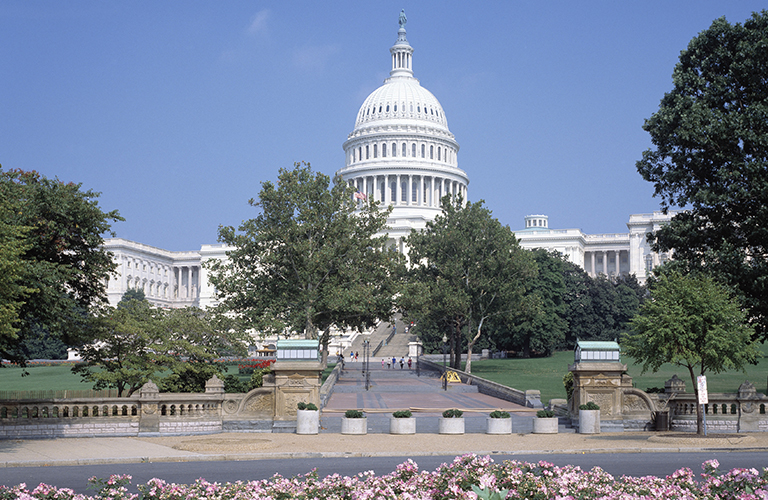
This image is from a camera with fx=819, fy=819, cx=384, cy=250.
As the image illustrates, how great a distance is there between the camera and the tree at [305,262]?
54500mm

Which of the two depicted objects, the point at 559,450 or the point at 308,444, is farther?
the point at 308,444

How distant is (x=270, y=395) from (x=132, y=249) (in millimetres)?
158003

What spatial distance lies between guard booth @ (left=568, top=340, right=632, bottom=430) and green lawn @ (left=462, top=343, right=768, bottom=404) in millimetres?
8694

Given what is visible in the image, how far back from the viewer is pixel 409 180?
16625 cm

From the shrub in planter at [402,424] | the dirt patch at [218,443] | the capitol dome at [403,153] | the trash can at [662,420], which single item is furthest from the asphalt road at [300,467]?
Answer: the capitol dome at [403,153]

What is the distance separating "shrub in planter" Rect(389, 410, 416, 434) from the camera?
28453 mm

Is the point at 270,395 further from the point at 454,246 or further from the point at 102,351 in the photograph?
the point at 454,246

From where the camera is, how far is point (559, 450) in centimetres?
2330

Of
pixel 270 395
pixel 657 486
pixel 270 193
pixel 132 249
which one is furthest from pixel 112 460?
pixel 132 249

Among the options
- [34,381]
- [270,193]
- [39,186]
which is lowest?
[34,381]

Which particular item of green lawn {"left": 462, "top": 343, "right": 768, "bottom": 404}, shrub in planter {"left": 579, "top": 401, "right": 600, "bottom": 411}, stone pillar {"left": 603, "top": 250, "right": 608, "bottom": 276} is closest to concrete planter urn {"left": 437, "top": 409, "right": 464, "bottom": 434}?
shrub in planter {"left": 579, "top": 401, "right": 600, "bottom": 411}

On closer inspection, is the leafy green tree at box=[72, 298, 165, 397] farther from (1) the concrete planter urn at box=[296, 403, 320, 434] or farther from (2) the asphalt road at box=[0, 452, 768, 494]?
(2) the asphalt road at box=[0, 452, 768, 494]

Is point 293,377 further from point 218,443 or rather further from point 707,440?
point 707,440

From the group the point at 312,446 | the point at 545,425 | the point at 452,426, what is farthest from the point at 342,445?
the point at 545,425
